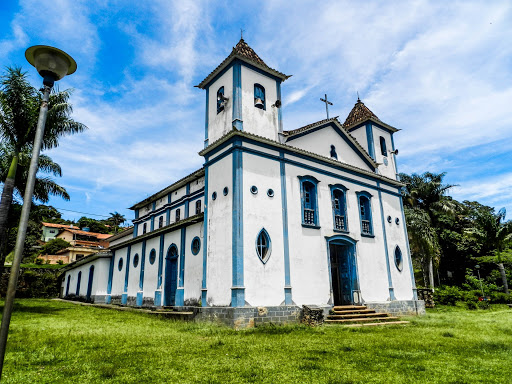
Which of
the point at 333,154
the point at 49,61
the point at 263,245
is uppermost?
the point at 333,154

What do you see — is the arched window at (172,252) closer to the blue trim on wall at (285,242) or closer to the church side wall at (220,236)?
the church side wall at (220,236)

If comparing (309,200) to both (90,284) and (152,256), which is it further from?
(90,284)

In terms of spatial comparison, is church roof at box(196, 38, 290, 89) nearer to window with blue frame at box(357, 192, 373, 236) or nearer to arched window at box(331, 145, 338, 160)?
arched window at box(331, 145, 338, 160)

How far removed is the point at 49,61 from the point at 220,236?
904 cm

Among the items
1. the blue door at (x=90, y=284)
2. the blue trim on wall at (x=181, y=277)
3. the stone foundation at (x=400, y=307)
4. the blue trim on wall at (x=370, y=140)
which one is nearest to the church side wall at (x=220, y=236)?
the blue trim on wall at (x=181, y=277)

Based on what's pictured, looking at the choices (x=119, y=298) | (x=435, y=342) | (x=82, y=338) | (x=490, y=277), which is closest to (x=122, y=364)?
(x=82, y=338)

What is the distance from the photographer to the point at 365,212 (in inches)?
682

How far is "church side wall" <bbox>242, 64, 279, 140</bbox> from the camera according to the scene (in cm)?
1411

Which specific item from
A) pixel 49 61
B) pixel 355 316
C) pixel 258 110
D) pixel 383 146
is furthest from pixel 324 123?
pixel 49 61

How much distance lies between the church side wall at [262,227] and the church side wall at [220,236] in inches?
23.5

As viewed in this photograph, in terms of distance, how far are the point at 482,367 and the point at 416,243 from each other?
22.1 metres

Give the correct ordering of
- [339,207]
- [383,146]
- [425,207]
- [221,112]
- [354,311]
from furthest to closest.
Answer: [425,207]
[383,146]
[339,207]
[221,112]
[354,311]

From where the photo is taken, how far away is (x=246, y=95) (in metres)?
14.3

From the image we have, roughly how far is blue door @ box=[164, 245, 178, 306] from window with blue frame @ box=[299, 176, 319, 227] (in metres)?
6.33
